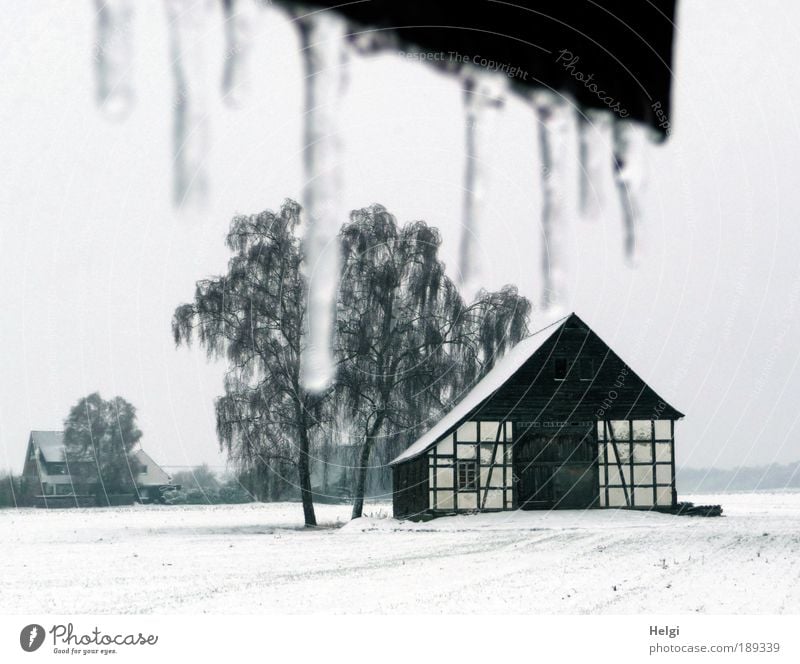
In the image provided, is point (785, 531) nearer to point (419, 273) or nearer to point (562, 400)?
point (562, 400)

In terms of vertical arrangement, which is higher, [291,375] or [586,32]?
[586,32]

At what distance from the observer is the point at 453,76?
18.8 meters

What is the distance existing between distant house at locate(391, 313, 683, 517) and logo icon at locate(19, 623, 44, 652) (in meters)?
16.3

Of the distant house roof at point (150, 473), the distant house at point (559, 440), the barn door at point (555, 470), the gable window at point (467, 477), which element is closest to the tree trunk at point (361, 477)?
the distant house at point (559, 440)

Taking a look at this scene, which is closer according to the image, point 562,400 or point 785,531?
point 785,531

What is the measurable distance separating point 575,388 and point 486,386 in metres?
2.34

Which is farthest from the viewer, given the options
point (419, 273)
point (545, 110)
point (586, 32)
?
point (419, 273)

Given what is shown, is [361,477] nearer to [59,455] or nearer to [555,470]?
[555,470]

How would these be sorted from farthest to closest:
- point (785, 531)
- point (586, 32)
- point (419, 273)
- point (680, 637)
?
point (419, 273) < point (785, 531) < point (586, 32) < point (680, 637)

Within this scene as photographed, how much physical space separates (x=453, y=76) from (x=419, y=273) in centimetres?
1086

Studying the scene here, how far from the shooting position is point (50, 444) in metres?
57.2

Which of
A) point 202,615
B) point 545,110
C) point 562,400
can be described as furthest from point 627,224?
point 202,615

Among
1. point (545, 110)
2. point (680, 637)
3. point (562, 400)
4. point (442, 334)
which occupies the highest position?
point (545, 110)

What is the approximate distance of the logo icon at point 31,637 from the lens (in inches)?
386
